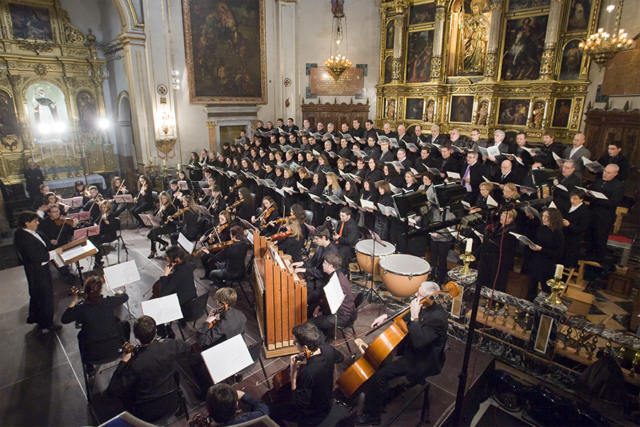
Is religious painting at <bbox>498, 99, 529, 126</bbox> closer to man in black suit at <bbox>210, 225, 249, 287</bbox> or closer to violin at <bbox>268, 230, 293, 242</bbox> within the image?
violin at <bbox>268, 230, 293, 242</bbox>

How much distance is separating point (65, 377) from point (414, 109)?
45.3ft

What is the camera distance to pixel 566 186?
6.64 metres

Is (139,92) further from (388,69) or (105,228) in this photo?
(388,69)

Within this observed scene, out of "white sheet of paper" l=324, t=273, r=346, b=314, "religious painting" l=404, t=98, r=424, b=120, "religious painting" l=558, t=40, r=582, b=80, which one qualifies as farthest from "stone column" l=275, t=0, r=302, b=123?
"white sheet of paper" l=324, t=273, r=346, b=314

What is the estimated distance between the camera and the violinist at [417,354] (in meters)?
3.77

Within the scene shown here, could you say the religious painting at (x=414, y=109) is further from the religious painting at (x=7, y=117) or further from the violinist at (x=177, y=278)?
the religious painting at (x=7, y=117)

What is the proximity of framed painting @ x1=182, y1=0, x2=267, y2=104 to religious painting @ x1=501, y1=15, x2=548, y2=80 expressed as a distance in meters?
8.77

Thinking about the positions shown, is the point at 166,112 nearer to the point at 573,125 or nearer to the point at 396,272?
the point at 396,272

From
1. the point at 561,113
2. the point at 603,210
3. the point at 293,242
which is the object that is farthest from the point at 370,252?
the point at 561,113

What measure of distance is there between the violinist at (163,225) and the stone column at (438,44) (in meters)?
10.5

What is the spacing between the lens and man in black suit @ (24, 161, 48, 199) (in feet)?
37.3

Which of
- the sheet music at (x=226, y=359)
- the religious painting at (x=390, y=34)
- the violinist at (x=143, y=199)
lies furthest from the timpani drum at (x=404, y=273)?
the religious painting at (x=390, y=34)

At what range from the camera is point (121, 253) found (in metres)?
8.51

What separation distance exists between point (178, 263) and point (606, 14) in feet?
41.5
